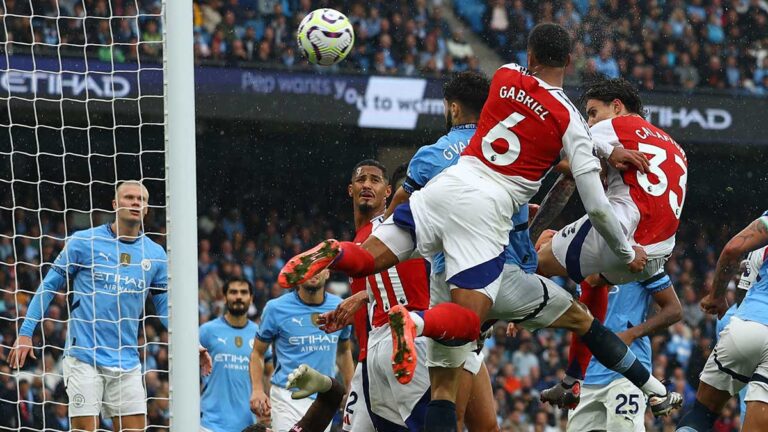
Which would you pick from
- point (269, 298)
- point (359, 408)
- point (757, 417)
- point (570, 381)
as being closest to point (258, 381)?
point (359, 408)

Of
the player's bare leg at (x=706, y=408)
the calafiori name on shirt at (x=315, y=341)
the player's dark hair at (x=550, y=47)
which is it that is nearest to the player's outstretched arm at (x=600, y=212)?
the player's dark hair at (x=550, y=47)

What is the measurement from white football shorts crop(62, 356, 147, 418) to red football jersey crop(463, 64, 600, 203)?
12.2 feet

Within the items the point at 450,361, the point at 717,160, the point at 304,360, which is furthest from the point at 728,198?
the point at 450,361

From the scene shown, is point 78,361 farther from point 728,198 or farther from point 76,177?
point 728,198

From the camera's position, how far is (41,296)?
853 cm

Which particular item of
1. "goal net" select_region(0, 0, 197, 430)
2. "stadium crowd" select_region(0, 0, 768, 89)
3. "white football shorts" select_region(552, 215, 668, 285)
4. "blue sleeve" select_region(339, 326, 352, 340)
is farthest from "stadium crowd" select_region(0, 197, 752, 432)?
"white football shorts" select_region(552, 215, 668, 285)

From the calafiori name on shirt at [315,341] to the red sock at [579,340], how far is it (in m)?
3.37

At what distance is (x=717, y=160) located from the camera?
23.1 m

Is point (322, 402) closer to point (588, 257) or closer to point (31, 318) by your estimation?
point (588, 257)

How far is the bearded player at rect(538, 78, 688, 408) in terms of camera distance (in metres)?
6.89

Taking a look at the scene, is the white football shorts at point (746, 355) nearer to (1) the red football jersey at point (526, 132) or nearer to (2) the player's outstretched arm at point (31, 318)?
(1) the red football jersey at point (526, 132)

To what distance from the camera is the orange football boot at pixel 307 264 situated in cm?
590

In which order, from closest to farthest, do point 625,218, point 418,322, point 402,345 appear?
1. point 402,345
2. point 418,322
3. point 625,218

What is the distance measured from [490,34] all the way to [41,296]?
1444cm
